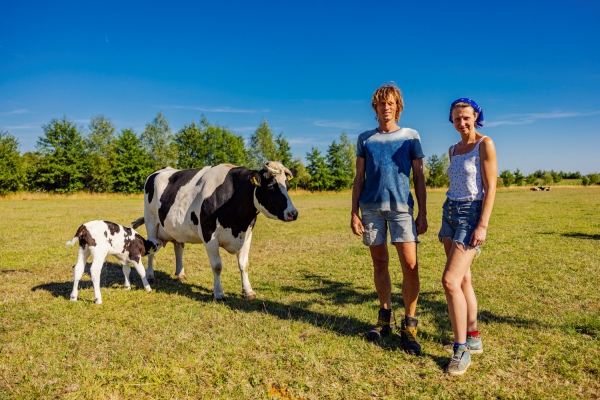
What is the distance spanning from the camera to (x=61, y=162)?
150ft

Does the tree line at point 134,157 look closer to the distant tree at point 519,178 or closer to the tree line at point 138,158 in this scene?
the tree line at point 138,158

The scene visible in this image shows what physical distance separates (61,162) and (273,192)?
1891 inches

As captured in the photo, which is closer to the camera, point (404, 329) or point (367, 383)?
point (367, 383)

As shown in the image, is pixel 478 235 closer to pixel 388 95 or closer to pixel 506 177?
pixel 388 95

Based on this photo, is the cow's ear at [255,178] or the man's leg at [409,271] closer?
the man's leg at [409,271]

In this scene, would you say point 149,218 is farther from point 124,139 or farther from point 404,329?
point 124,139

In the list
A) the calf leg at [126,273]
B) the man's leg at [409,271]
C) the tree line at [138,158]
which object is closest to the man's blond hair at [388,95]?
the man's leg at [409,271]

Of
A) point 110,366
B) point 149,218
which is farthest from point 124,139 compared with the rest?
point 110,366

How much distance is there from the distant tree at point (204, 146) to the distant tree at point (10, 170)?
19263 mm

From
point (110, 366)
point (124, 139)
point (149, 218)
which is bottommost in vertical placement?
point (110, 366)

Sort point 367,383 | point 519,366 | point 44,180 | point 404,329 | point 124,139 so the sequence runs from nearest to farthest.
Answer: point 367,383 < point 519,366 < point 404,329 < point 44,180 < point 124,139

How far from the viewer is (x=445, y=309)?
19.3 ft

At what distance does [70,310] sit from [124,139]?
47.8 m

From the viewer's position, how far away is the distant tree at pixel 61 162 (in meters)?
45.0
